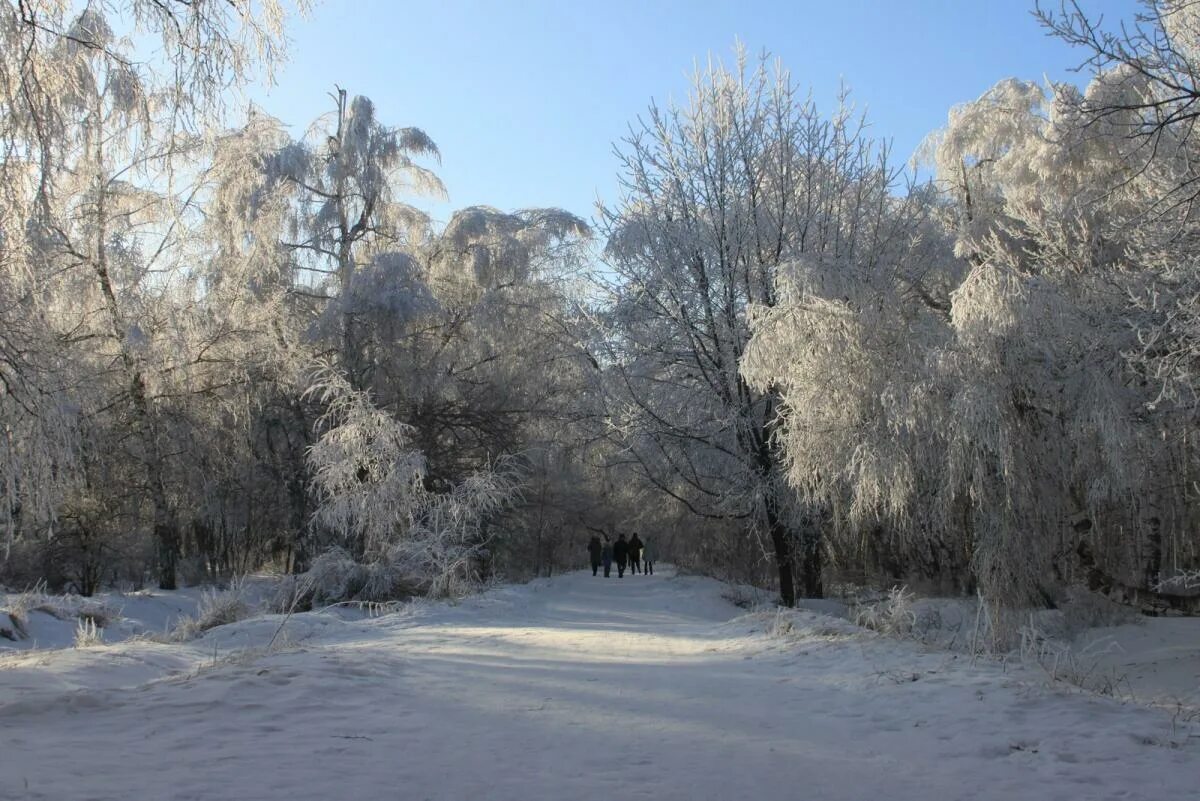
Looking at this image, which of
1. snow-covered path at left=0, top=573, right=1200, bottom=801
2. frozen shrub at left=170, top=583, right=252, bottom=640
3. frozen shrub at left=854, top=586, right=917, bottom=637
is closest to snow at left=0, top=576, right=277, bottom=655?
frozen shrub at left=170, top=583, right=252, bottom=640

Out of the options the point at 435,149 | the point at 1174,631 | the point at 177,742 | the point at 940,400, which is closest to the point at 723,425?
the point at 940,400

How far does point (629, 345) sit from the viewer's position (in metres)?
17.0

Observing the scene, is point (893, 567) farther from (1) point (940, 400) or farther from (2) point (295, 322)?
(2) point (295, 322)

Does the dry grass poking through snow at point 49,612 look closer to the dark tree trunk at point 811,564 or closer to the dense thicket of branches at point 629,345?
the dense thicket of branches at point 629,345

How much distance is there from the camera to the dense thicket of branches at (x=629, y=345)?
26.4 ft

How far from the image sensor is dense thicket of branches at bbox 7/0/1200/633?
317 inches

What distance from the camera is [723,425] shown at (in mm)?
15484

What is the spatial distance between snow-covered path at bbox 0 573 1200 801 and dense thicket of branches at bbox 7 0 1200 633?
3.39 meters

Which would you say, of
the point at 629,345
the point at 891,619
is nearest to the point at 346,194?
the point at 629,345

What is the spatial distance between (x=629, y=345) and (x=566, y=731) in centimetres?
1226

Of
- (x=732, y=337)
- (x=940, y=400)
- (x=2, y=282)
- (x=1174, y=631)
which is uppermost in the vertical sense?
(x=732, y=337)

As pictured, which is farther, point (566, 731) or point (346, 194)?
point (346, 194)

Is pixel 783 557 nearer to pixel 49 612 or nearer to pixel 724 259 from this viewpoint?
pixel 724 259

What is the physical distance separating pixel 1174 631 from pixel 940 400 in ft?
18.7
